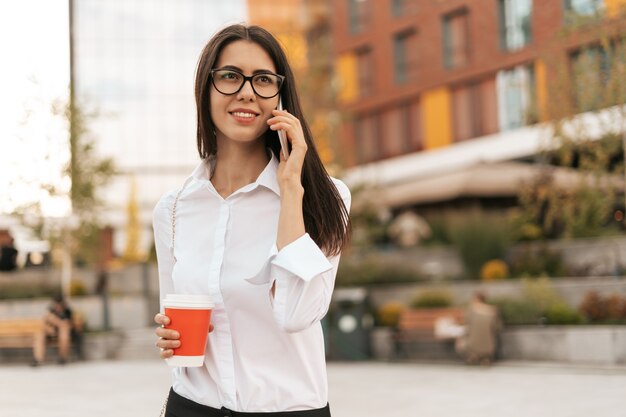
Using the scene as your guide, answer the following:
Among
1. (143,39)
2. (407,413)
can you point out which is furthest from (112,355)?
(143,39)

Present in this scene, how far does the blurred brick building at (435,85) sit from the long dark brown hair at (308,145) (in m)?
21.6

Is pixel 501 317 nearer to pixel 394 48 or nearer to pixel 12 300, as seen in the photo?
pixel 12 300

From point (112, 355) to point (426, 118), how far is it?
20.2m

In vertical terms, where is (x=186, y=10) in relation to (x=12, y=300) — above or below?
above

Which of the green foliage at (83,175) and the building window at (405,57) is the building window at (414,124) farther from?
the green foliage at (83,175)

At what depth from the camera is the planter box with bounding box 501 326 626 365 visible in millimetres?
13836

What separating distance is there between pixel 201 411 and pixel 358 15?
38.8 m

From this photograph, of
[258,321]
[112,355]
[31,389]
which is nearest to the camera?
[258,321]

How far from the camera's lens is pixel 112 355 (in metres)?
19.7

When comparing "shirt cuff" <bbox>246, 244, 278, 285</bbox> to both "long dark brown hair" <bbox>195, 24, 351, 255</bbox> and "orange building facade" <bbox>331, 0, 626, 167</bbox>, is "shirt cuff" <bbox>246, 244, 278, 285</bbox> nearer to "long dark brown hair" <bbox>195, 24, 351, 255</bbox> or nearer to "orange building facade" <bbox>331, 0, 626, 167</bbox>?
"long dark brown hair" <bbox>195, 24, 351, 255</bbox>

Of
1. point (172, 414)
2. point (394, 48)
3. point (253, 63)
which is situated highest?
point (394, 48)

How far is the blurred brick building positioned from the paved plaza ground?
10.2 m

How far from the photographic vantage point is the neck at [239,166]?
94.7 inches

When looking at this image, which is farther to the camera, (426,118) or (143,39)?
(143,39)
